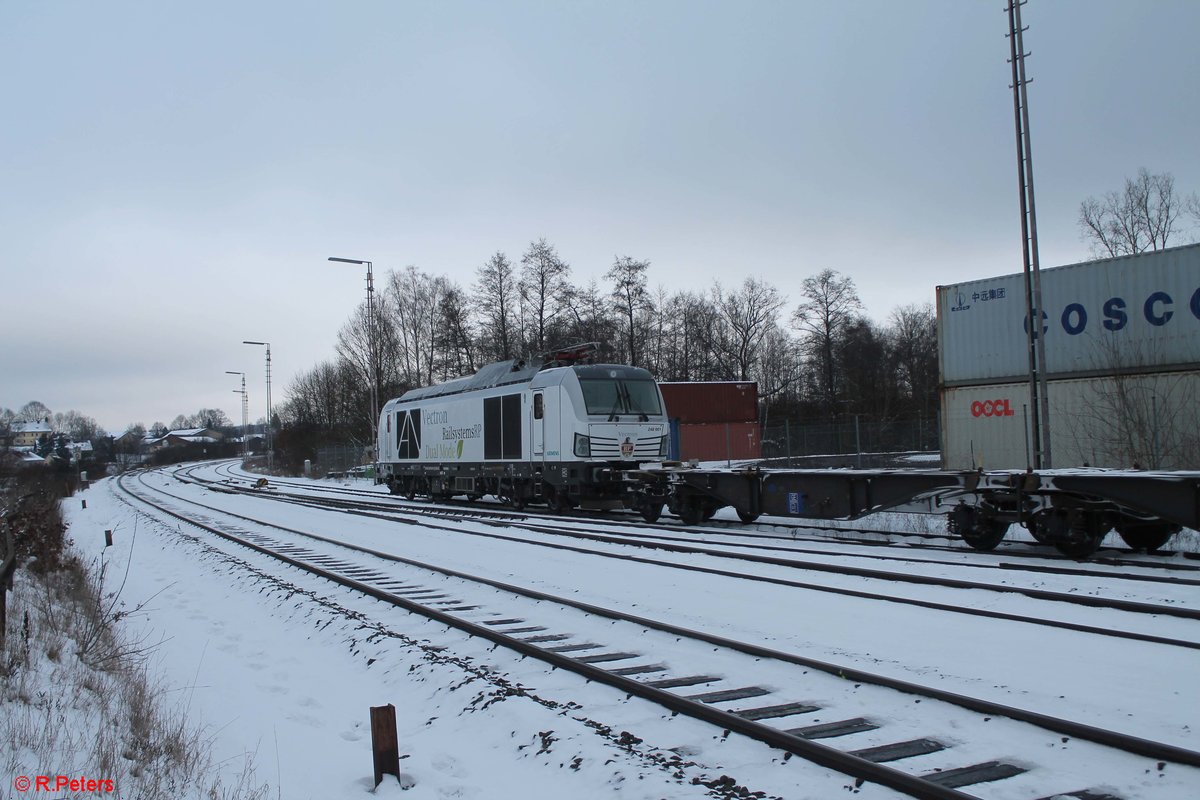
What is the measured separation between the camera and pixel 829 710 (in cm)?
518

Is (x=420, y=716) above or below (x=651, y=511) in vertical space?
below

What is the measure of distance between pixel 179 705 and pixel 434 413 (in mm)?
19227

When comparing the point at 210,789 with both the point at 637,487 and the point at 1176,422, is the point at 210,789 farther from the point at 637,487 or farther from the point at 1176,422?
the point at 1176,422

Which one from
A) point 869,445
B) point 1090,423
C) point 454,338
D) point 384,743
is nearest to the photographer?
point 384,743

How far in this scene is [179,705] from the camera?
6371mm

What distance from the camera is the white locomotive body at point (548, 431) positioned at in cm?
1816

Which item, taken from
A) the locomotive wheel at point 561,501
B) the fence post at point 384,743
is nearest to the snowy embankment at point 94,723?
the fence post at point 384,743

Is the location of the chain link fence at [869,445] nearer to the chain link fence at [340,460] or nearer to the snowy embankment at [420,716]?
the snowy embankment at [420,716]

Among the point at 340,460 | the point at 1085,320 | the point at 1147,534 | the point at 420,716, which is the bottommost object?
the point at 420,716

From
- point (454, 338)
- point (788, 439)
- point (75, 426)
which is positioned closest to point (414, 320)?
point (454, 338)

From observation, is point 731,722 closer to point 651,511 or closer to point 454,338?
point 651,511

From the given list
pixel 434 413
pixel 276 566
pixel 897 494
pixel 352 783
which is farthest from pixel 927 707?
pixel 434 413

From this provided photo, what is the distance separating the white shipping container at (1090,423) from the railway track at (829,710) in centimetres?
1082

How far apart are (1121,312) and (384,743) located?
67.3ft
